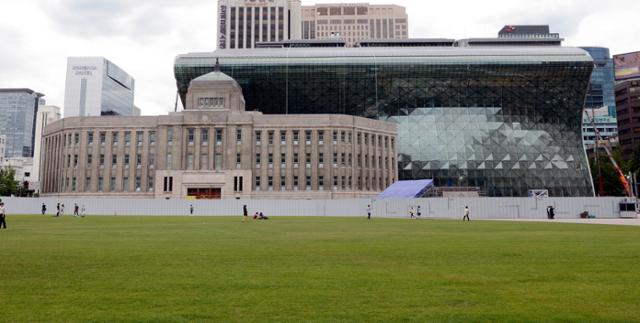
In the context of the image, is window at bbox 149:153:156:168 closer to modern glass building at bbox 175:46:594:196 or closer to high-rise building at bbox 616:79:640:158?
modern glass building at bbox 175:46:594:196

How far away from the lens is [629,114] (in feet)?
470

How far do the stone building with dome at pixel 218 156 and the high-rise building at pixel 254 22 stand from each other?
349ft

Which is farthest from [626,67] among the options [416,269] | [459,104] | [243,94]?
[416,269]

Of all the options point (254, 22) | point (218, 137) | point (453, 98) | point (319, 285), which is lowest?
point (319, 285)

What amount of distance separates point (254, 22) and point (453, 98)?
111 metres

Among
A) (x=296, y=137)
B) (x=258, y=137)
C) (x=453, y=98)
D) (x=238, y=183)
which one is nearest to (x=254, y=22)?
(x=453, y=98)

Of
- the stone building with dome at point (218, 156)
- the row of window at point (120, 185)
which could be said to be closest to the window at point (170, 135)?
the stone building with dome at point (218, 156)

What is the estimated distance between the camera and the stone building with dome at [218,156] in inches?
3366

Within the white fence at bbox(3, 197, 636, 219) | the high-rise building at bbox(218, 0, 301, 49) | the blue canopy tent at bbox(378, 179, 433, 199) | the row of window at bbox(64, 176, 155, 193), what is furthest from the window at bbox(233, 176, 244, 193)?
the high-rise building at bbox(218, 0, 301, 49)

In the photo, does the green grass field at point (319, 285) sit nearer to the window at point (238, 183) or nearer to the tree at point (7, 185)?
the window at point (238, 183)

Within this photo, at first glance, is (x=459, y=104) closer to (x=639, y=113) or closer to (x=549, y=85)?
(x=549, y=85)

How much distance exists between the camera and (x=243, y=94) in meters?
106

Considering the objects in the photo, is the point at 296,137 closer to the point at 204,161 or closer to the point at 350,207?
the point at 204,161

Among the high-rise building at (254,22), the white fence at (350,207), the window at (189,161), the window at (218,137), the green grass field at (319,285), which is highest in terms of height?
the high-rise building at (254,22)
